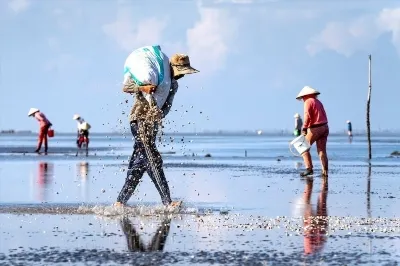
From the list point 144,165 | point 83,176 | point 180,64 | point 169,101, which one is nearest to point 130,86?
point 169,101

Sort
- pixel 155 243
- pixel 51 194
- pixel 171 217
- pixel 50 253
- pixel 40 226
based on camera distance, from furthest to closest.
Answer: pixel 51 194 → pixel 171 217 → pixel 40 226 → pixel 155 243 → pixel 50 253

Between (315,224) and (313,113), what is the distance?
423 inches

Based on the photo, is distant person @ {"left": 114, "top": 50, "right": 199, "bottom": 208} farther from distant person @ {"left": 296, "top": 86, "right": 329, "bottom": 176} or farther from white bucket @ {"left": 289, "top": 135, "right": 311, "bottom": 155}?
white bucket @ {"left": 289, "top": 135, "right": 311, "bottom": 155}

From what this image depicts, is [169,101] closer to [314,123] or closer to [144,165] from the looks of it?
[144,165]

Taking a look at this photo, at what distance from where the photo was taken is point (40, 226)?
11.8 meters

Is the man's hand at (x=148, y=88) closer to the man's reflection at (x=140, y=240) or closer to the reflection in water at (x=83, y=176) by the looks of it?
the man's reflection at (x=140, y=240)

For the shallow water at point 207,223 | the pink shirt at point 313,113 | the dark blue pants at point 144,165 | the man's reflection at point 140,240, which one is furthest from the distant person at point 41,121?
the man's reflection at point 140,240

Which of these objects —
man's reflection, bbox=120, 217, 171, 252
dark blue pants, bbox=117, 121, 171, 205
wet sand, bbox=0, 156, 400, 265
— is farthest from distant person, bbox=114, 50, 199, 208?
man's reflection, bbox=120, 217, 171, 252

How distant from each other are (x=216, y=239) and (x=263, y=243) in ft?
1.80

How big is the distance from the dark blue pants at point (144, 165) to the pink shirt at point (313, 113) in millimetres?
8985

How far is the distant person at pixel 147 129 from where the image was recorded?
13711mm

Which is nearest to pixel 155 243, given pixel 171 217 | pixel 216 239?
pixel 216 239

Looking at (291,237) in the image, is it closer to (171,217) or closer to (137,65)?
(171,217)

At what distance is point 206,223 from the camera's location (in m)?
12.2
